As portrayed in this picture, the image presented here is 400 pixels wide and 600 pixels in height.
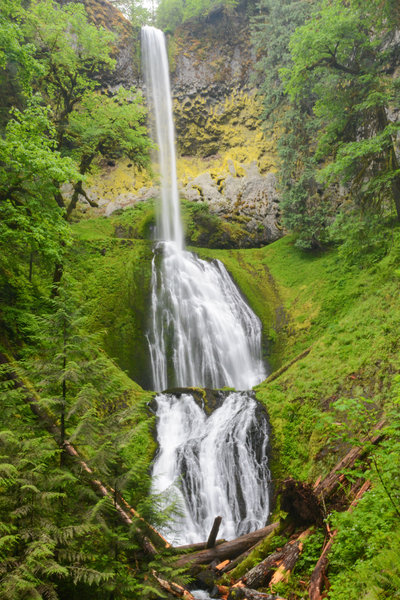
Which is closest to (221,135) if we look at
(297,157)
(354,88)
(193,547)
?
(297,157)

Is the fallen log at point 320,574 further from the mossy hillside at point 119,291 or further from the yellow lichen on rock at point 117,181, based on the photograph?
the yellow lichen on rock at point 117,181

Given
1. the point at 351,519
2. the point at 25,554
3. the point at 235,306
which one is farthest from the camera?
the point at 235,306

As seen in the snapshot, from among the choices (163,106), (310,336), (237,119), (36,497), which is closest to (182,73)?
A: (163,106)

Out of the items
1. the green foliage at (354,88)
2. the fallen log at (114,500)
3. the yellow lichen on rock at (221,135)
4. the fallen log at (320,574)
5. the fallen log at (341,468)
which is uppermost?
the yellow lichen on rock at (221,135)

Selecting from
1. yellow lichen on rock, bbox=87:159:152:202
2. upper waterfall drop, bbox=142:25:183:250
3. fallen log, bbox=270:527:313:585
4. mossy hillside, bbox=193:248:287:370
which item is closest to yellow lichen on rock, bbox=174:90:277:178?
upper waterfall drop, bbox=142:25:183:250

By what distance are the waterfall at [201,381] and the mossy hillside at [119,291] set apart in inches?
18.9

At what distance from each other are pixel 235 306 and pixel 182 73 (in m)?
22.8

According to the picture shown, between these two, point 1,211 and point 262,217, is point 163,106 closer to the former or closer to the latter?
point 262,217

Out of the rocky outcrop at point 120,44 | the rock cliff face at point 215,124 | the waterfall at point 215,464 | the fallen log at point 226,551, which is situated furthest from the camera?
the rocky outcrop at point 120,44

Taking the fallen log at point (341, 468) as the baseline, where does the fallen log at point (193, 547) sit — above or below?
below

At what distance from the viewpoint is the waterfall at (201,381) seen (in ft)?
23.8

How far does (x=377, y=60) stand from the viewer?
11758mm

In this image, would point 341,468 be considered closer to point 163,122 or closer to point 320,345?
point 320,345

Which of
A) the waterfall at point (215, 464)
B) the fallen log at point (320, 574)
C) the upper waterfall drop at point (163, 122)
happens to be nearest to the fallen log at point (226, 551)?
the waterfall at point (215, 464)
